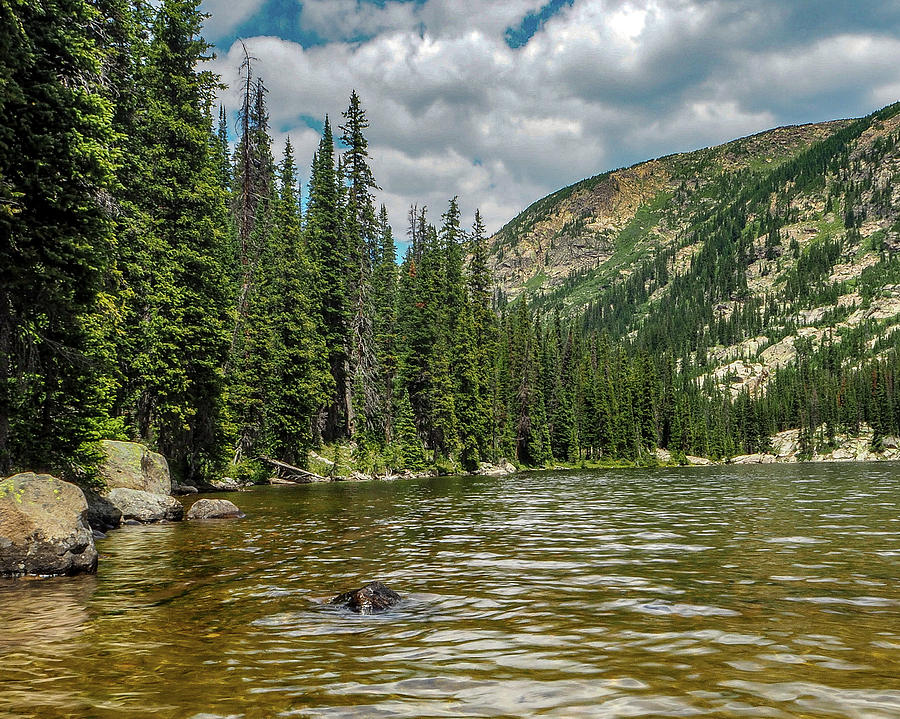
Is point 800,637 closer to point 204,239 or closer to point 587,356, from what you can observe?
point 204,239

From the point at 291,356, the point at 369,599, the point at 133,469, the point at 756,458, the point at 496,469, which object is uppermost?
the point at 291,356

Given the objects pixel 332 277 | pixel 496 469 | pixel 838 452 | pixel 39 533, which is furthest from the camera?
pixel 838 452

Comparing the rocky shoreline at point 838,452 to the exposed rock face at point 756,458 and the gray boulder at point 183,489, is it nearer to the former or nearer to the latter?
the exposed rock face at point 756,458

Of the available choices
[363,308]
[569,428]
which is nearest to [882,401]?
[569,428]

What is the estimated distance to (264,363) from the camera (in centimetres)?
4116

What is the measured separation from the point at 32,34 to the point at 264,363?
2854 centimetres

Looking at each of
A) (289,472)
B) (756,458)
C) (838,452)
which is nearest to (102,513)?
(289,472)

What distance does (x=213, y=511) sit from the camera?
1938cm

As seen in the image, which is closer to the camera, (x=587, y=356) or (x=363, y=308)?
(x=363, y=308)

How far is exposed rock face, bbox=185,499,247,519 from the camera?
63.3 feet

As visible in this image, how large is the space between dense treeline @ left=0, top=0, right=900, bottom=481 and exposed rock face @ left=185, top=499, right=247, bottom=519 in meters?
3.54

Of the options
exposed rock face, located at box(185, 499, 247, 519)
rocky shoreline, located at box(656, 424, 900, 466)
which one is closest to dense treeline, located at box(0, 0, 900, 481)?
exposed rock face, located at box(185, 499, 247, 519)

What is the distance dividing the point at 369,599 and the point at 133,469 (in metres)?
16.7

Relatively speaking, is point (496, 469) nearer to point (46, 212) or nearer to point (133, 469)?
point (133, 469)
